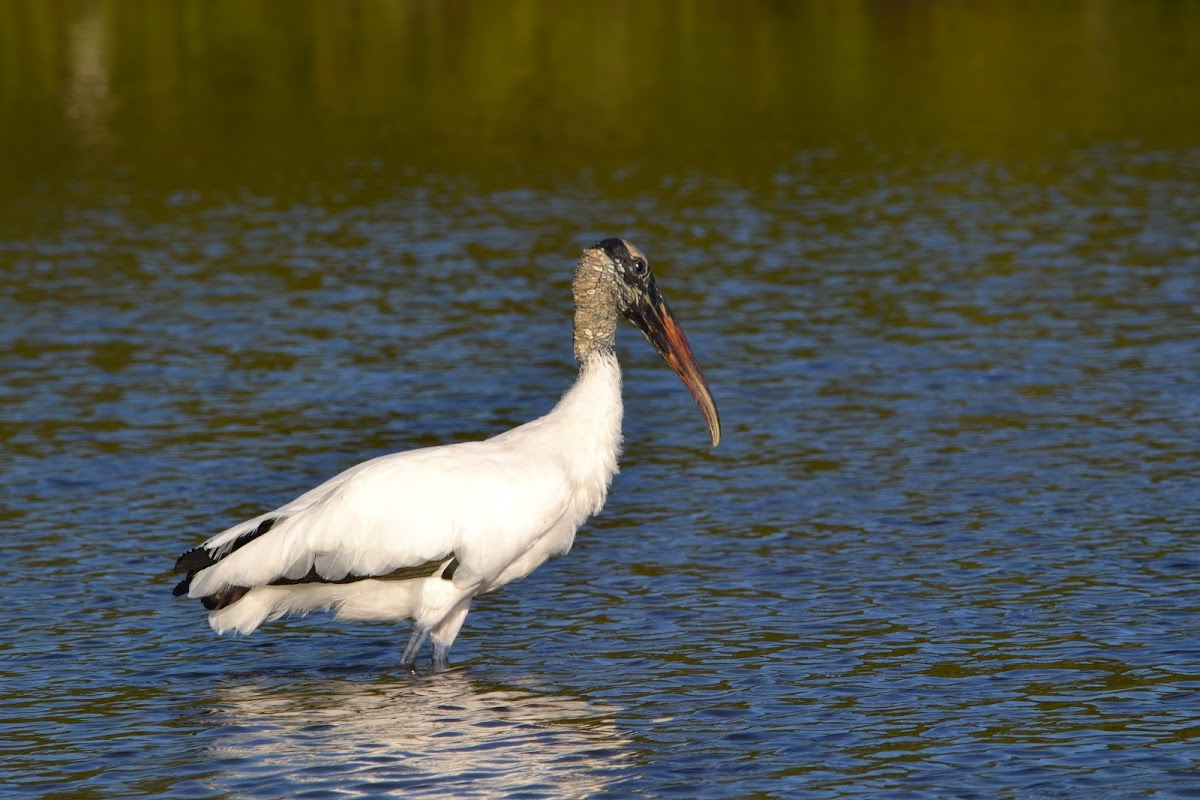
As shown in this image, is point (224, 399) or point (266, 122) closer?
point (224, 399)

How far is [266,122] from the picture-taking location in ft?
98.5

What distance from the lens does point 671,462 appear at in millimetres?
12844

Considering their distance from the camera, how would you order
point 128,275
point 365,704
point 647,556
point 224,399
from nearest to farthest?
1. point 365,704
2. point 647,556
3. point 224,399
4. point 128,275

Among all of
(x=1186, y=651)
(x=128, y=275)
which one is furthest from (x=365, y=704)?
(x=128, y=275)

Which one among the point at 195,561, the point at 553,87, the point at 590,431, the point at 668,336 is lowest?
the point at 195,561

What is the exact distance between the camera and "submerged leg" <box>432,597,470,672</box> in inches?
354

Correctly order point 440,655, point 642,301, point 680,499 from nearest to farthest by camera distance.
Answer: point 440,655 → point 642,301 → point 680,499

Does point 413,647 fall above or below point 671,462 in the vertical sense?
above

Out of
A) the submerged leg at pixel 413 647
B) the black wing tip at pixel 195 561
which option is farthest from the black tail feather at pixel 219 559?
the submerged leg at pixel 413 647

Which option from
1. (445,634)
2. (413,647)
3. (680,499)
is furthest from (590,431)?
(680,499)

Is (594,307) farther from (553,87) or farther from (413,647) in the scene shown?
(553,87)

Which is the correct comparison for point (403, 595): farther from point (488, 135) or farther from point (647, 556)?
point (488, 135)

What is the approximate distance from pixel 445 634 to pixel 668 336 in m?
1.77

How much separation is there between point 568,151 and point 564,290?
346 inches
